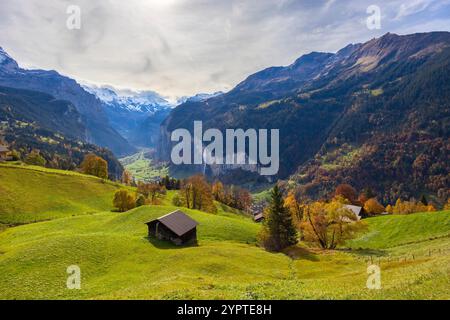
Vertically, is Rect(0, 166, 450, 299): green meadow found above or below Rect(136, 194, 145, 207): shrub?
below

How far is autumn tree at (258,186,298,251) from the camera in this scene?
8150 cm

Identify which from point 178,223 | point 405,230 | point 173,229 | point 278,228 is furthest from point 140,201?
point 405,230

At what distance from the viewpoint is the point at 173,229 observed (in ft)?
227

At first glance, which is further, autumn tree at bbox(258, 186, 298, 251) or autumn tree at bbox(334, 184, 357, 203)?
autumn tree at bbox(334, 184, 357, 203)

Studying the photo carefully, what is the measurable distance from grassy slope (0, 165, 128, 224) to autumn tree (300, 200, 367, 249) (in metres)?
68.1

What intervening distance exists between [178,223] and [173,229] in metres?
3.29

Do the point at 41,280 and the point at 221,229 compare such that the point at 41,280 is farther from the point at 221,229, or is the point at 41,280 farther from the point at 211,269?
the point at 221,229

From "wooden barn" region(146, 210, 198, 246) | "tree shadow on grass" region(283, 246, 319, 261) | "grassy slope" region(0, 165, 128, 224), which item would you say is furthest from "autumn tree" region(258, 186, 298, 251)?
"grassy slope" region(0, 165, 128, 224)

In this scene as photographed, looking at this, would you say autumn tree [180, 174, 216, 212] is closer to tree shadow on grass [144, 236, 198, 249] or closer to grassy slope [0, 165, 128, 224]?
grassy slope [0, 165, 128, 224]

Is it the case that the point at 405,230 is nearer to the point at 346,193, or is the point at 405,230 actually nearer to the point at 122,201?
the point at 122,201

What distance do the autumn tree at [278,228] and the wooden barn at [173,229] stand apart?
712 inches

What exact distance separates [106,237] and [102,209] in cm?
6064
